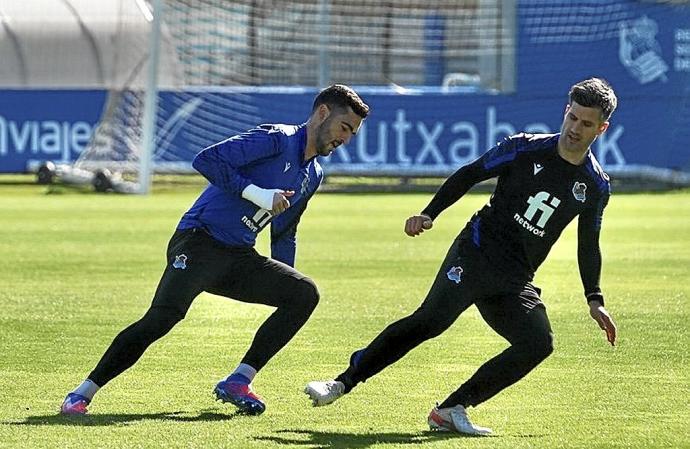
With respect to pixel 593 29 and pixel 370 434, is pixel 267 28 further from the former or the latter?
pixel 370 434

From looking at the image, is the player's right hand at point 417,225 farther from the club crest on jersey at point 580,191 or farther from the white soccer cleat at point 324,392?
the white soccer cleat at point 324,392

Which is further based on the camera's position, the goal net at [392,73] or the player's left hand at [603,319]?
the goal net at [392,73]

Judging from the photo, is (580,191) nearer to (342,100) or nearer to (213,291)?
(342,100)

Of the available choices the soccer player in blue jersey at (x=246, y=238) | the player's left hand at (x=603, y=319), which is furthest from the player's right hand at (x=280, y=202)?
the player's left hand at (x=603, y=319)

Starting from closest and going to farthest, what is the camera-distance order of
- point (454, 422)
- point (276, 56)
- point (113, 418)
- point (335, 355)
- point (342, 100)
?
point (454, 422), point (113, 418), point (342, 100), point (335, 355), point (276, 56)

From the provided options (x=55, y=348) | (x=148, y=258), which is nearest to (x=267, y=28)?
(x=148, y=258)

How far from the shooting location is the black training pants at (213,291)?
25.8 ft

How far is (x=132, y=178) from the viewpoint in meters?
29.9

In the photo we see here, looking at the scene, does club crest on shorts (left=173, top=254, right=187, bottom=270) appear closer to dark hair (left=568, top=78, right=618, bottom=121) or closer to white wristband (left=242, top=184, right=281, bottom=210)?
white wristband (left=242, top=184, right=281, bottom=210)

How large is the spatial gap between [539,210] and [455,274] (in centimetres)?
54

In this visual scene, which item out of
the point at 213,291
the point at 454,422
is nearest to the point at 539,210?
the point at 454,422

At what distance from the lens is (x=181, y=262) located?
8.02m

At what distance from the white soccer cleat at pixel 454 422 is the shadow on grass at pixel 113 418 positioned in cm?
111

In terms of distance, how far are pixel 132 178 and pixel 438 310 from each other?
2286 centimetres
